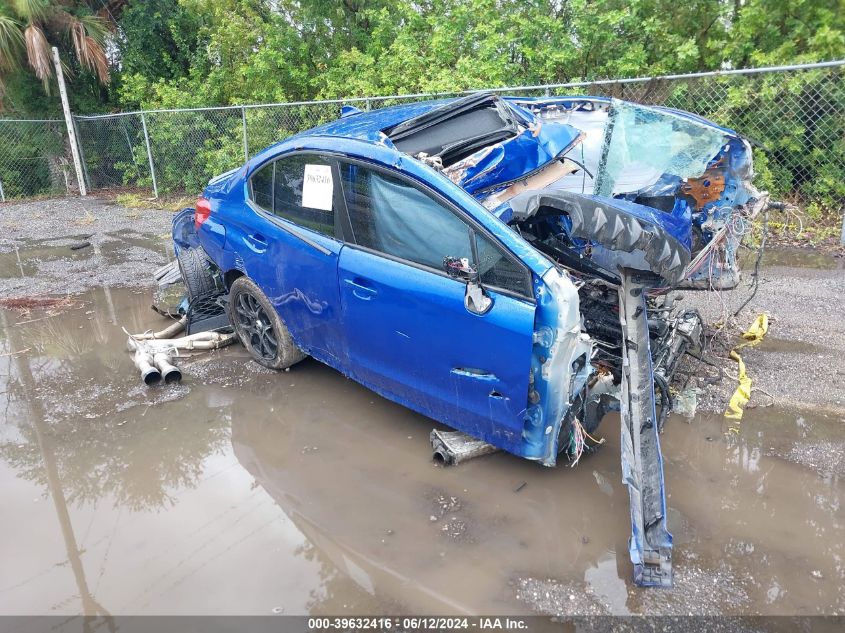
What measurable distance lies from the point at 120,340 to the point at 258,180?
231cm

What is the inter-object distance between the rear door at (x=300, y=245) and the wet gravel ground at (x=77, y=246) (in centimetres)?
358

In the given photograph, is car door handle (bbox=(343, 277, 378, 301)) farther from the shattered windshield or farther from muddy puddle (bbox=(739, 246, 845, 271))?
muddy puddle (bbox=(739, 246, 845, 271))

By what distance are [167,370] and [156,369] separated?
9 centimetres

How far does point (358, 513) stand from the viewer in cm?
326

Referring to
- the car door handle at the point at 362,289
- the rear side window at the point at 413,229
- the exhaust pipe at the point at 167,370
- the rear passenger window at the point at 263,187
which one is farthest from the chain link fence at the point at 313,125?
the exhaust pipe at the point at 167,370

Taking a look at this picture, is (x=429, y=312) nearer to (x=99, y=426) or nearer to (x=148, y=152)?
(x=99, y=426)

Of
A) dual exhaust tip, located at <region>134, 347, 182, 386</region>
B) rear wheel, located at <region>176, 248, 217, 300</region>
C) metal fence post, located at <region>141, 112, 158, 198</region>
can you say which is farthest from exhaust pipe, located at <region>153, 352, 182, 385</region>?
metal fence post, located at <region>141, 112, 158, 198</region>

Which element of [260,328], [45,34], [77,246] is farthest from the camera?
[45,34]

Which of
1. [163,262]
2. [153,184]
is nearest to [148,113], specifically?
[153,184]

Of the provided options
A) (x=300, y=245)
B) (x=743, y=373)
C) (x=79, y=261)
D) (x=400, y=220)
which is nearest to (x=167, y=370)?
(x=300, y=245)

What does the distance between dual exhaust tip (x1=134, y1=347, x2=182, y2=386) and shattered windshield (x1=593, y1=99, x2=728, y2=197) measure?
364 cm

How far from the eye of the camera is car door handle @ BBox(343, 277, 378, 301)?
358cm

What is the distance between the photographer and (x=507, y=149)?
11.9 feet

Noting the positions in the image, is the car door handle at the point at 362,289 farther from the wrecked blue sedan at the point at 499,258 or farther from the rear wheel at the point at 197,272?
the rear wheel at the point at 197,272
